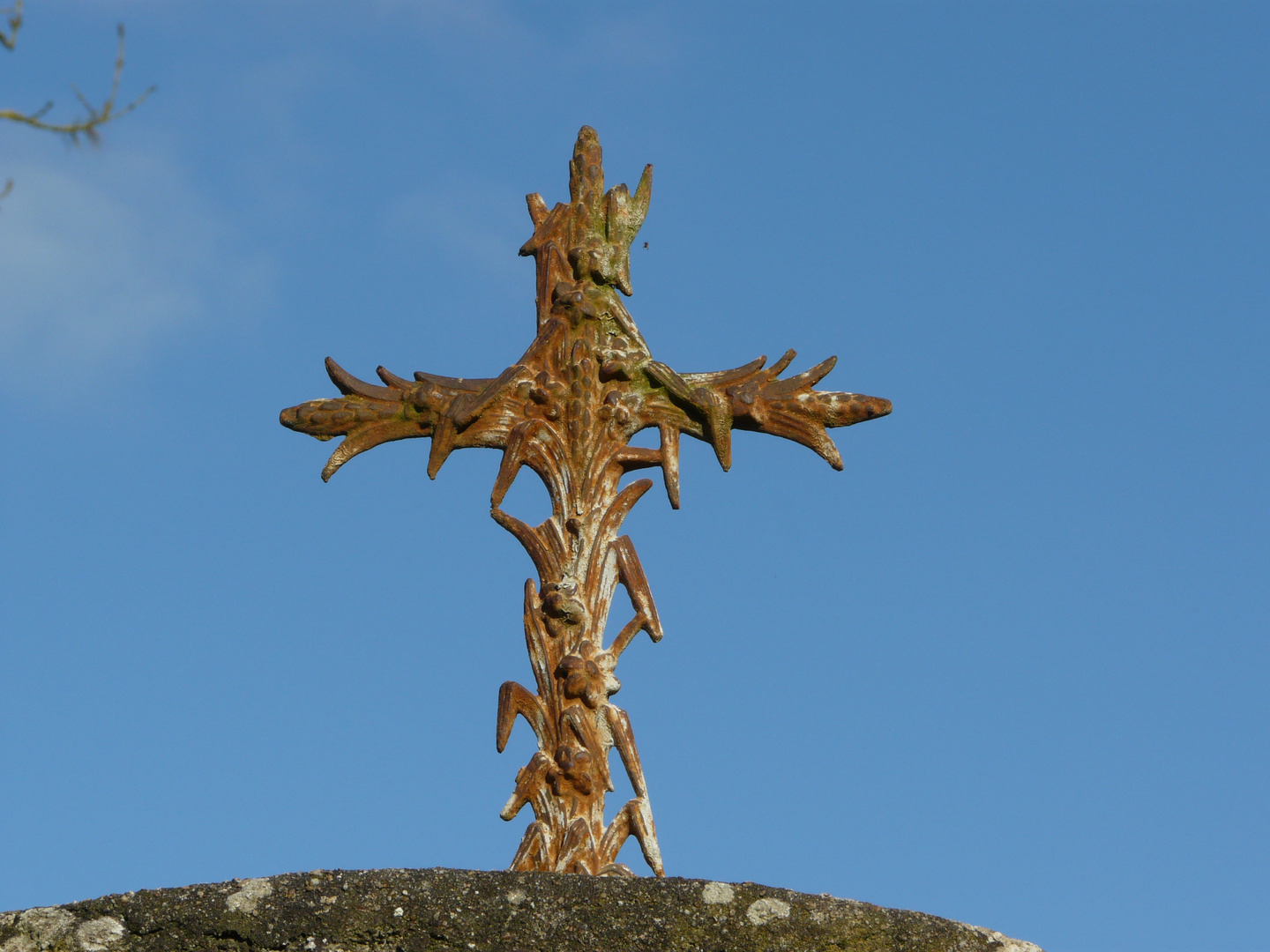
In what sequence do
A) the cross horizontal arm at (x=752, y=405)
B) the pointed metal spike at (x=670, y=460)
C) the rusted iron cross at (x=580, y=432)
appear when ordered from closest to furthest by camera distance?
the rusted iron cross at (x=580, y=432)
the pointed metal spike at (x=670, y=460)
the cross horizontal arm at (x=752, y=405)

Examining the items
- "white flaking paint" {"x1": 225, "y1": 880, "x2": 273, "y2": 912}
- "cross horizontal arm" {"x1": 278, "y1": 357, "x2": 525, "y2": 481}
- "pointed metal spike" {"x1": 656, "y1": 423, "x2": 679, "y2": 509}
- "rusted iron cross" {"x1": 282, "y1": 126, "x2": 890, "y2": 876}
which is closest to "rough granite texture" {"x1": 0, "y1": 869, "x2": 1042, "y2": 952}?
"white flaking paint" {"x1": 225, "y1": 880, "x2": 273, "y2": 912}

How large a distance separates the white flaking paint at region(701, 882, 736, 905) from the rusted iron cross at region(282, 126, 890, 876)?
1.61 metres

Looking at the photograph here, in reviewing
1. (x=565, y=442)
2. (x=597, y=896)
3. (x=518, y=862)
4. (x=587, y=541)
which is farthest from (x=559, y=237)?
(x=597, y=896)

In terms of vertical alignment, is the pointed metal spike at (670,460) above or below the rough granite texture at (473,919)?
above

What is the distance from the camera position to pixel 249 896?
3629 mm

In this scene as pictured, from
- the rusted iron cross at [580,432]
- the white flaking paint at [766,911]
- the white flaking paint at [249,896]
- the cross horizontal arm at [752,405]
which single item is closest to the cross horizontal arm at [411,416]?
the rusted iron cross at [580,432]

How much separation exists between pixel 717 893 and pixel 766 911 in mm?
116

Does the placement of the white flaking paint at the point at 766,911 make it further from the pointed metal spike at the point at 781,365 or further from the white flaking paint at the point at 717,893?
the pointed metal spike at the point at 781,365

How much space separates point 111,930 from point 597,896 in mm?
1073

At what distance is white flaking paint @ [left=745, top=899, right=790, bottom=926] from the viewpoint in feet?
11.9

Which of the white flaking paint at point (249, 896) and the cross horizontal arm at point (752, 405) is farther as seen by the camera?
the cross horizontal arm at point (752, 405)

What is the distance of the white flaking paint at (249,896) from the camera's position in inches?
142

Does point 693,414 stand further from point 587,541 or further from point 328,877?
point 328,877

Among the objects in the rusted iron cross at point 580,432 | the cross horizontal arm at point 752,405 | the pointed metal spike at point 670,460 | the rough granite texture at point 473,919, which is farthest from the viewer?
the cross horizontal arm at point 752,405
